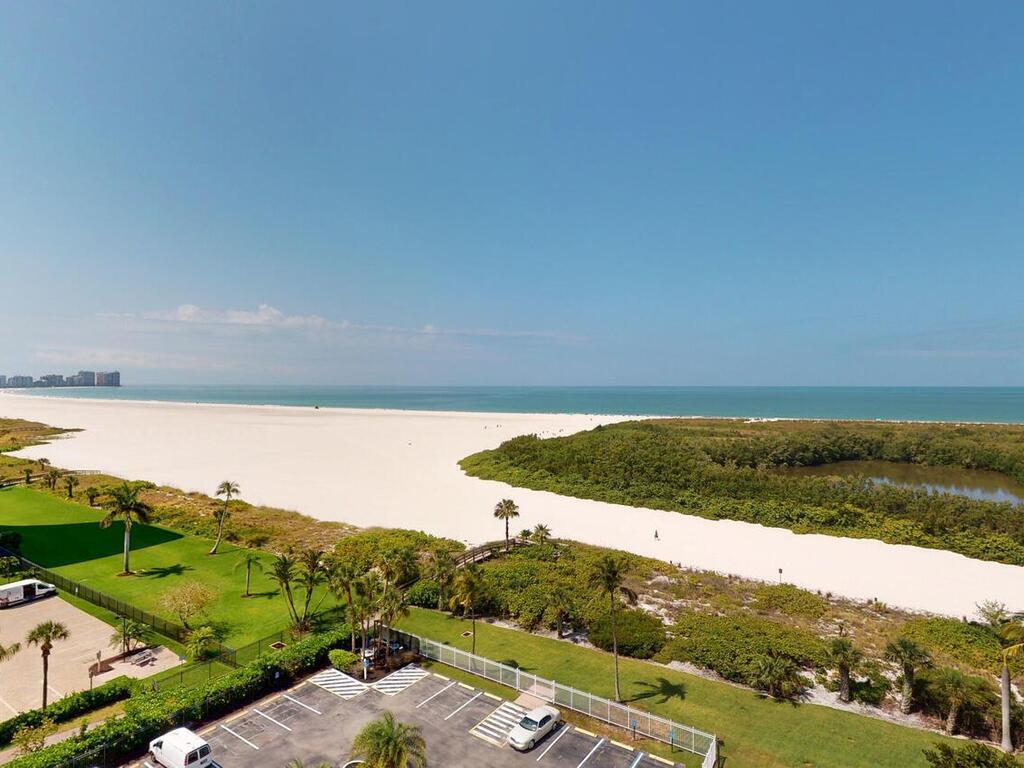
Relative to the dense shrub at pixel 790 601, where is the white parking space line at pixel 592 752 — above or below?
below

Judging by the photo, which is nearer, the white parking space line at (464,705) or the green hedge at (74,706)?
the green hedge at (74,706)

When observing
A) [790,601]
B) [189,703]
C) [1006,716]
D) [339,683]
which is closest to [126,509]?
[189,703]

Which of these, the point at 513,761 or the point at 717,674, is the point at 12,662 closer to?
the point at 513,761

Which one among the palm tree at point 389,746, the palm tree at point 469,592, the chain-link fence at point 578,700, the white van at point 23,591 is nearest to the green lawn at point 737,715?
the chain-link fence at point 578,700

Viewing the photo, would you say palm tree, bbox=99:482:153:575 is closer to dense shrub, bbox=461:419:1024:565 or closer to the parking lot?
the parking lot

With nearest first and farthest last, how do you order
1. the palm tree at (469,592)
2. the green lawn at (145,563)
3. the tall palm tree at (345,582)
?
the tall palm tree at (345,582) → the palm tree at (469,592) → the green lawn at (145,563)

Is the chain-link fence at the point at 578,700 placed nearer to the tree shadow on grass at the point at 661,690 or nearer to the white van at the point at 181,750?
the tree shadow on grass at the point at 661,690

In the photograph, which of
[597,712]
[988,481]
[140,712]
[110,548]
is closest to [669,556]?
[597,712]
